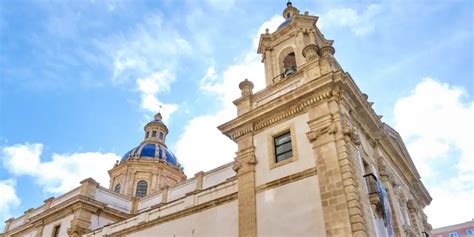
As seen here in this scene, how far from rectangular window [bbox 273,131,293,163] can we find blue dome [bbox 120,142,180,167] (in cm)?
2665

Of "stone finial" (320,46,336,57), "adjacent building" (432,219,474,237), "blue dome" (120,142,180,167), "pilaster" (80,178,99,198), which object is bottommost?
"pilaster" (80,178,99,198)

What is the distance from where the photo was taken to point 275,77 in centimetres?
1941

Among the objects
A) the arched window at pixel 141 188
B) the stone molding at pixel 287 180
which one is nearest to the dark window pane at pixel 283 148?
the stone molding at pixel 287 180

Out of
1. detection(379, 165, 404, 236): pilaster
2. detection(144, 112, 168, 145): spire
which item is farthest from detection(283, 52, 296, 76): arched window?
detection(144, 112, 168, 145): spire

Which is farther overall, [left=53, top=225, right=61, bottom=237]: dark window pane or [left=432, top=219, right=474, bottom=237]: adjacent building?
[left=432, top=219, right=474, bottom=237]: adjacent building

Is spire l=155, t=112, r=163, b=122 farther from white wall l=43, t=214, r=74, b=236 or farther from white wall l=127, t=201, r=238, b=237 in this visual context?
white wall l=127, t=201, r=238, b=237

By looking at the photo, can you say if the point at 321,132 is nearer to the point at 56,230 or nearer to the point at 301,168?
the point at 301,168

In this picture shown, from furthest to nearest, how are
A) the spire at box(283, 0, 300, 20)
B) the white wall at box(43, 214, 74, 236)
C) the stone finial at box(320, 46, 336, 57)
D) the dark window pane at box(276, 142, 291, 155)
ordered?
the white wall at box(43, 214, 74, 236) → the spire at box(283, 0, 300, 20) → the stone finial at box(320, 46, 336, 57) → the dark window pane at box(276, 142, 291, 155)

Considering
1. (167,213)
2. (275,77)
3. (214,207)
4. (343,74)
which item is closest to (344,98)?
(343,74)

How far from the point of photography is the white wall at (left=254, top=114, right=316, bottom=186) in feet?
48.1

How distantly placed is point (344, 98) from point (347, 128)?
1.80 metres

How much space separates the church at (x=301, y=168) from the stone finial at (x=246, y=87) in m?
0.07

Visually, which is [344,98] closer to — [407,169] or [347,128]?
[347,128]

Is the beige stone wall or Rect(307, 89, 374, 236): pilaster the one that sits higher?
the beige stone wall
